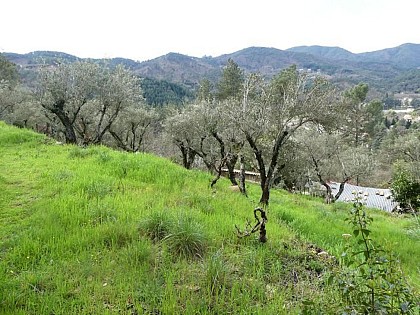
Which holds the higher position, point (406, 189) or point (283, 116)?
point (283, 116)

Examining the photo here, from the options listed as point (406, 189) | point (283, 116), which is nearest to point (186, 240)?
point (283, 116)

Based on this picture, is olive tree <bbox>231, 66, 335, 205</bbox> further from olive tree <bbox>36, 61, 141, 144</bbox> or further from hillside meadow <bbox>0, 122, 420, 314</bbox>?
olive tree <bbox>36, 61, 141, 144</bbox>

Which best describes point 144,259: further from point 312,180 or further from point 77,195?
point 312,180

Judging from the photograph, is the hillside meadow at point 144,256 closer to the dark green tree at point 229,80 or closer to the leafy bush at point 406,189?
the leafy bush at point 406,189

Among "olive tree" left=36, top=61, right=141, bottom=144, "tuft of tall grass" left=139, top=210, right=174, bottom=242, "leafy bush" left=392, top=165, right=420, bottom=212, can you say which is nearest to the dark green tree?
"olive tree" left=36, top=61, right=141, bottom=144

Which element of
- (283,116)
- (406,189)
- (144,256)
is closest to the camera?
(144,256)

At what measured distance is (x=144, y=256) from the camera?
453 cm

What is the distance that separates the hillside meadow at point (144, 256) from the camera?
3609 millimetres

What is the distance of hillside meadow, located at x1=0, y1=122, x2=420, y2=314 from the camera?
361 cm

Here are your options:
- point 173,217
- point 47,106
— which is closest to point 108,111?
point 47,106

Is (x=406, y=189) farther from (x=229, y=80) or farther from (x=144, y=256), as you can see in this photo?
(x=229, y=80)

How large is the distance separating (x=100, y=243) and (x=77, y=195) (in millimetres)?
2345

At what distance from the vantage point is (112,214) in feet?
19.8

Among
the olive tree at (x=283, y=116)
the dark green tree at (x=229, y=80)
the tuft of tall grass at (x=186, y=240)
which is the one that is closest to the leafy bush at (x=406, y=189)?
the olive tree at (x=283, y=116)
